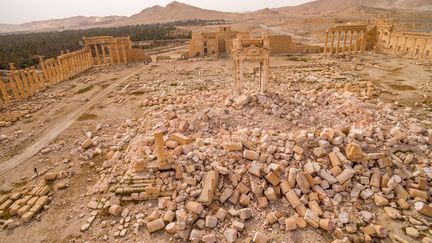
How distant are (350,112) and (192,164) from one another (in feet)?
28.1

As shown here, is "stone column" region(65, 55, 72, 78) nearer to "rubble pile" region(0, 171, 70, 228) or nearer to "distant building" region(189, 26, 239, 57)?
"distant building" region(189, 26, 239, 57)

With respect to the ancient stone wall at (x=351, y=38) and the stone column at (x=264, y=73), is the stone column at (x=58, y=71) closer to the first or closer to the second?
the stone column at (x=264, y=73)

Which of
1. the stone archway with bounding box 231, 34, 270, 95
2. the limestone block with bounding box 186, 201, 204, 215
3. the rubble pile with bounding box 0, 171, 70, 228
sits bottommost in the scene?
the rubble pile with bounding box 0, 171, 70, 228

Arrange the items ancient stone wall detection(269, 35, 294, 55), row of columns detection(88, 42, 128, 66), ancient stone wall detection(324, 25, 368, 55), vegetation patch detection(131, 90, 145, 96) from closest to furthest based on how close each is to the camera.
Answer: vegetation patch detection(131, 90, 145, 96), ancient stone wall detection(324, 25, 368, 55), row of columns detection(88, 42, 128, 66), ancient stone wall detection(269, 35, 294, 55)

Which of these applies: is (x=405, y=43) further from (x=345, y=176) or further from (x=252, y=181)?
(x=252, y=181)

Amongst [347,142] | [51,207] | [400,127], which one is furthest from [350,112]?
[51,207]

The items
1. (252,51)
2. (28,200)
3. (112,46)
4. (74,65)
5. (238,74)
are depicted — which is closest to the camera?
(28,200)

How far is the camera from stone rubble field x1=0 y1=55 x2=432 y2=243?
25.0ft

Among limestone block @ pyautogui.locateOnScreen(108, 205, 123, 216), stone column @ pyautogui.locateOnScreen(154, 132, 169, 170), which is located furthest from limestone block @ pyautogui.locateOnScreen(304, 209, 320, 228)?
limestone block @ pyautogui.locateOnScreen(108, 205, 123, 216)

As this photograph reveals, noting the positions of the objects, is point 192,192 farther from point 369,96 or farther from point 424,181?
point 369,96

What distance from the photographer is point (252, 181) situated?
8680 millimetres

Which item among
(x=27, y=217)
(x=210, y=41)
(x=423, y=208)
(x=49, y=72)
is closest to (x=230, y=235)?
(x=423, y=208)

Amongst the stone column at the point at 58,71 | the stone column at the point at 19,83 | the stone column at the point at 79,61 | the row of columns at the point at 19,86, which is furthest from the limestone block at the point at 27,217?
the stone column at the point at 79,61

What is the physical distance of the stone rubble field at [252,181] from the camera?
7609 mm
